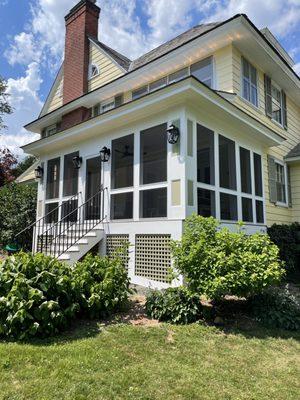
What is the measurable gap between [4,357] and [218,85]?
27.4 ft

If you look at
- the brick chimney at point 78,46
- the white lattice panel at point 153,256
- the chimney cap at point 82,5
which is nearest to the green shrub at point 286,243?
the white lattice panel at point 153,256

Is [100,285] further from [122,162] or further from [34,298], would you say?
[122,162]

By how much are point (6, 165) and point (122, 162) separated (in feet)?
43.6

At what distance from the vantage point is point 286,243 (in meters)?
9.91

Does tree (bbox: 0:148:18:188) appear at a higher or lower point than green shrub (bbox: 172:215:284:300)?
higher

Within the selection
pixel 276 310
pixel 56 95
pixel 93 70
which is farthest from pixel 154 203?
pixel 56 95

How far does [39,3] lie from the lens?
10.8m

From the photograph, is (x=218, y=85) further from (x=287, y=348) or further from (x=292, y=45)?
(x=287, y=348)

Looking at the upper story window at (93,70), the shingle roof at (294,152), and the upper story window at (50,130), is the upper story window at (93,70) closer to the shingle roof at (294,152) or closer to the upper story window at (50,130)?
the upper story window at (50,130)

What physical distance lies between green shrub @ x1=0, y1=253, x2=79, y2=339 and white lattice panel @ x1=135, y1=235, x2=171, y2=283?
2.35 meters

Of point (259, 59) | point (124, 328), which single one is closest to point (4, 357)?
point (124, 328)

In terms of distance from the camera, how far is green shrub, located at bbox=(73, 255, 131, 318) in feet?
15.7

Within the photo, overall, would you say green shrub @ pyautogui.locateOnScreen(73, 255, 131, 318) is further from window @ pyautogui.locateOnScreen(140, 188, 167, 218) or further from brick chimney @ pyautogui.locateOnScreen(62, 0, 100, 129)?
brick chimney @ pyautogui.locateOnScreen(62, 0, 100, 129)

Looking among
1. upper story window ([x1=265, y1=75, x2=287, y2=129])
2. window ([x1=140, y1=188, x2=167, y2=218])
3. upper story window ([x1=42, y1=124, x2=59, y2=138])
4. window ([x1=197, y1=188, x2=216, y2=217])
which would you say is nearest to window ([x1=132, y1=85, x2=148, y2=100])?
window ([x1=140, y1=188, x2=167, y2=218])
